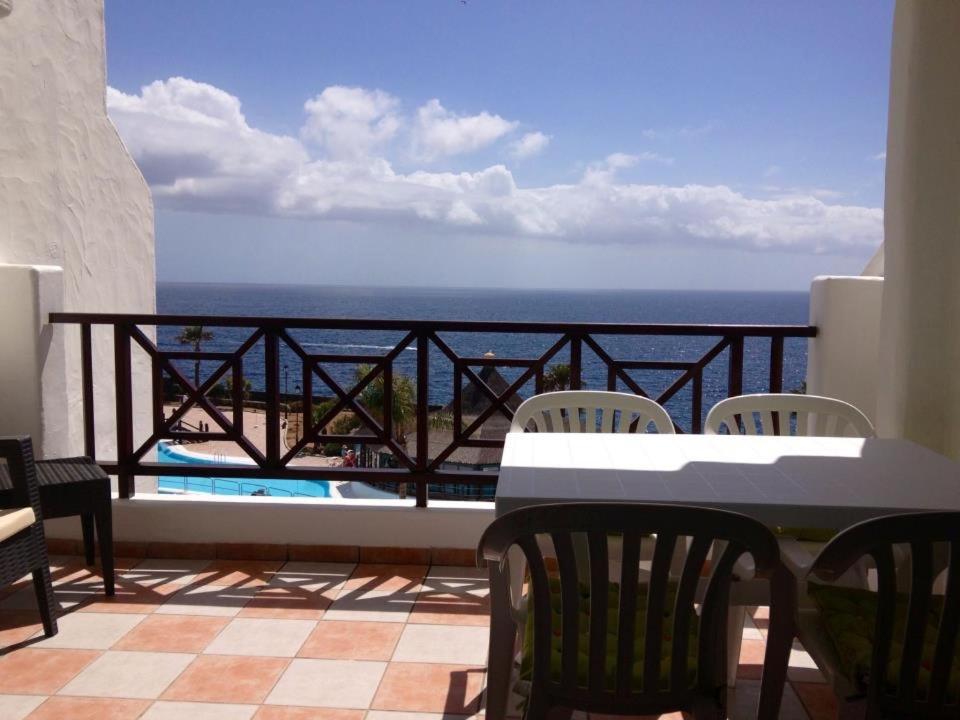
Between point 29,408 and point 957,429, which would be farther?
point 29,408

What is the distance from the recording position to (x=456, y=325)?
12.5 ft

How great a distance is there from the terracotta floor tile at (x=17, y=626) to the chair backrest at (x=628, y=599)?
2.10 metres

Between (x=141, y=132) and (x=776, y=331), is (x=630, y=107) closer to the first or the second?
(x=141, y=132)

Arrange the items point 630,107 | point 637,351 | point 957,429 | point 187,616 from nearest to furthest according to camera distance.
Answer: point 957,429 → point 187,616 → point 637,351 → point 630,107

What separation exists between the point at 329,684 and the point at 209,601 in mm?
922

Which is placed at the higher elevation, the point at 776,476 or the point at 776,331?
the point at 776,331

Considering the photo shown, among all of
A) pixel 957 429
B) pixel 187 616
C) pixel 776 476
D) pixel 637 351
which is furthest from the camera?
pixel 637 351

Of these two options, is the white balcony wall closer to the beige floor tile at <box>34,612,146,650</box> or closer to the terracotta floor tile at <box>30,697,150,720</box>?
the beige floor tile at <box>34,612,146,650</box>

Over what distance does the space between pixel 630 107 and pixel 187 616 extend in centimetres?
5486

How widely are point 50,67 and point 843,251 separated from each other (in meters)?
57.6

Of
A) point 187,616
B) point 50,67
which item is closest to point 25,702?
point 187,616

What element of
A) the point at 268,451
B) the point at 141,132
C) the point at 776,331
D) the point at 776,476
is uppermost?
the point at 141,132

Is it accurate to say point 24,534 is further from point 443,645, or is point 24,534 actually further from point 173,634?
point 443,645

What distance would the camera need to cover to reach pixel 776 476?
89.9 inches
